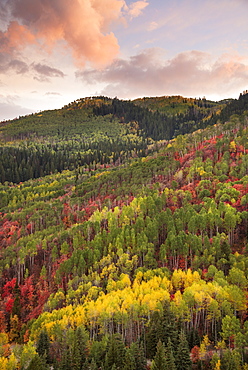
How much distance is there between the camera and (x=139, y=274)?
91688 mm

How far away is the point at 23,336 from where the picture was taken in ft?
295

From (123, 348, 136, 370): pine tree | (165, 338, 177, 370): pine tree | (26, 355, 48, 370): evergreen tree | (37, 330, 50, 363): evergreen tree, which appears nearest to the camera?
(165, 338, 177, 370): pine tree

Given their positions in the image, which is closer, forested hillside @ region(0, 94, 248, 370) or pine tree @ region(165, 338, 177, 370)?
pine tree @ region(165, 338, 177, 370)

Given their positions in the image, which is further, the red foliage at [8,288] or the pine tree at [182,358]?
the red foliage at [8,288]

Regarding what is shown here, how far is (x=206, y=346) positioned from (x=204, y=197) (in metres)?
66.0

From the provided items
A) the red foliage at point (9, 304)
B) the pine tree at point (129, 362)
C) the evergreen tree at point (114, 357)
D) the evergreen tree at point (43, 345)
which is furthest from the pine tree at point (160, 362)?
the red foliage at point (9, 304)

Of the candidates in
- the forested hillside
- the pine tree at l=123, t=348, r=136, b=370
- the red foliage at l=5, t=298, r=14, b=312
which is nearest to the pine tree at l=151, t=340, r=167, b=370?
the forested hillside

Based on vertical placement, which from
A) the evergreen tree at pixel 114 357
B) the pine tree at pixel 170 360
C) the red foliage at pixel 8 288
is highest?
the pine tree at pixel 170 360

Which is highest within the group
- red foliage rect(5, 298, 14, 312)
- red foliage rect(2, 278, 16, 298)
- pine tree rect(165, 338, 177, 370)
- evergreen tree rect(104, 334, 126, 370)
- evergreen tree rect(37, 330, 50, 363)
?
pine tree rect(165, 338, 177, 370)

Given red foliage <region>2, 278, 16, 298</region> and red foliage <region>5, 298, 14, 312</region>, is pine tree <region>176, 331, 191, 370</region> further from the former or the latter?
red foliage <region>2, 278, 16, 298</region>

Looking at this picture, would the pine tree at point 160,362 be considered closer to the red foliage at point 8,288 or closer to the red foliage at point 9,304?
the red foliage at point 9,304

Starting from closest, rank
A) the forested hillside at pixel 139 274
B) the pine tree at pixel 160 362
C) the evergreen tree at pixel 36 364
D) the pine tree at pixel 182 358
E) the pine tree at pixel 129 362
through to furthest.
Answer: the pine tree at pixel 160 362 → the pine tree at pixel 129 362 → the pine tree at pixel 182 358 → the evergreen tree at pixel 36 364 → the forested hillside at pixel 139 274

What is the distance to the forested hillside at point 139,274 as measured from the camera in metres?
66.8

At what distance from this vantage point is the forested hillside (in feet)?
Answer: 219
